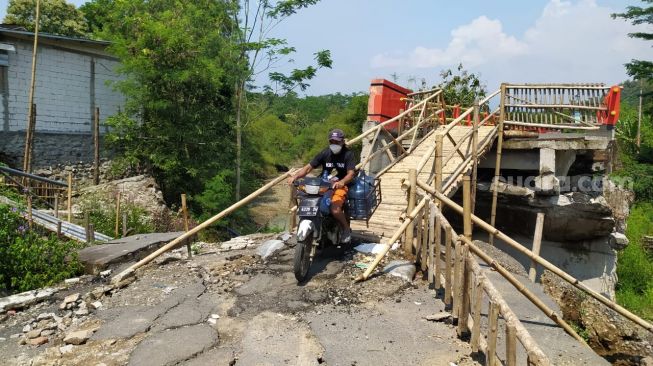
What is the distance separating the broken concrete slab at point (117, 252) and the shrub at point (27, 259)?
0.19 metres

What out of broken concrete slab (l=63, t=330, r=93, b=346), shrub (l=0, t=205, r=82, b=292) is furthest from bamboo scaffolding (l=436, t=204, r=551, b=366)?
shrub (l=0, t=205, r=82, b=292)

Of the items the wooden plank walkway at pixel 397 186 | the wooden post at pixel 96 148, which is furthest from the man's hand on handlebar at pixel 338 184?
the wooden post at pixel 96 148

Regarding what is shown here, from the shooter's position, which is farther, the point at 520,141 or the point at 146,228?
the point at 146,228

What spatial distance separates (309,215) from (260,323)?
1281 mm

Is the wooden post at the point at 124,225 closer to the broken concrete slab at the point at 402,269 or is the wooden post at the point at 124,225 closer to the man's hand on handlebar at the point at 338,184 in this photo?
the man's hand on handlebar at the point at 338,184

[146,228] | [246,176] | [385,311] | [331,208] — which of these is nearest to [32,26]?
[246,176]

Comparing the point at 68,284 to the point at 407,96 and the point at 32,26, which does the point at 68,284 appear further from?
the point at 32,26

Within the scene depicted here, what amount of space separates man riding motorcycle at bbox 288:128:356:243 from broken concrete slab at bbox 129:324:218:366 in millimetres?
1947

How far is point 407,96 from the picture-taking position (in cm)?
1187

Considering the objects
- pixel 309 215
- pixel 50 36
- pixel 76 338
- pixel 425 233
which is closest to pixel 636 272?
pixel 425 233

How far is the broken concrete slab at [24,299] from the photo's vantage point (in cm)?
452

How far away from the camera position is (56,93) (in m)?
12.8

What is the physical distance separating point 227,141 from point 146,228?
549 cm

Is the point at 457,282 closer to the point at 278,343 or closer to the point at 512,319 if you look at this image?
the point at 512,319
